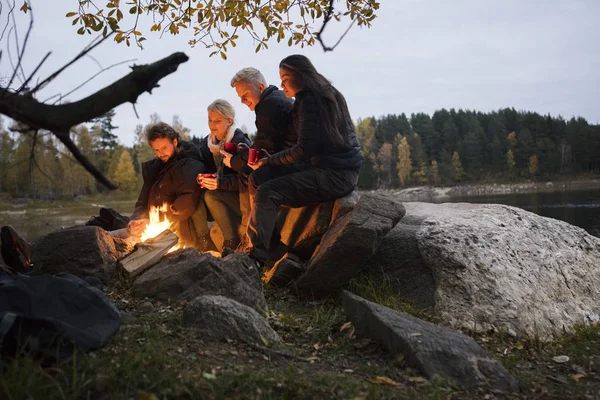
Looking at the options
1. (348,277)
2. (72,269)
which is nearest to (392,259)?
(348,277)

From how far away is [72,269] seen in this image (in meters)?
5.95

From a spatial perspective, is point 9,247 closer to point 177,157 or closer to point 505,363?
point 177,157

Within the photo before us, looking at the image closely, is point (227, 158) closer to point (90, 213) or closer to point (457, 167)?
point (90, 213)

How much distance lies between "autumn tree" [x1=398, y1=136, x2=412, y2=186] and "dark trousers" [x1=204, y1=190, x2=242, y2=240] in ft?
240

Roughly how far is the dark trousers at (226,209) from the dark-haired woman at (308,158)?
3.21ft

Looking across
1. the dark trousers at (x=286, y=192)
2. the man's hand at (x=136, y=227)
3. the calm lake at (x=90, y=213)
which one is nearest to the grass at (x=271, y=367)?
the dark trousers at (x=286, y=192)

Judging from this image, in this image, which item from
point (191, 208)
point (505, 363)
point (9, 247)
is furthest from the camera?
point (191, 208)

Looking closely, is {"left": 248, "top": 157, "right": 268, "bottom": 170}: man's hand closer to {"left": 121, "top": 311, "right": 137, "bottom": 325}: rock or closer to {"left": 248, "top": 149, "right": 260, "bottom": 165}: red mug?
{"left": 248, "top": 149, "right": 260, "bottom": 165}: red mug

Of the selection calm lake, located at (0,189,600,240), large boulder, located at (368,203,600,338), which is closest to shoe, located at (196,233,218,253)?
large boulder, located at (368,203,600,338)

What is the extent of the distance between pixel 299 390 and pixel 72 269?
3872 mm

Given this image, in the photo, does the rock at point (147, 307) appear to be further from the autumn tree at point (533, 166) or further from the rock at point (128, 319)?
the autumn tree at point (533, 166)

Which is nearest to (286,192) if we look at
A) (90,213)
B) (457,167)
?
(90,213)

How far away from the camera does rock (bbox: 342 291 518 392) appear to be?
378 centimetres

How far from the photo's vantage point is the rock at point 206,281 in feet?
16.5
